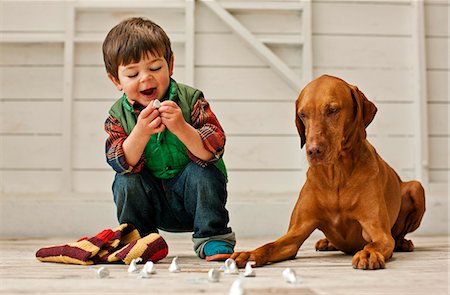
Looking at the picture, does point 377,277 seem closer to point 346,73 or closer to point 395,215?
point 395,215

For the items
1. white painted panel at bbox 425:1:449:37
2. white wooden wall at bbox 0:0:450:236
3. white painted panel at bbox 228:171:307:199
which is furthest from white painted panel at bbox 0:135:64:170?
white painted panel at bbox 425:1:449:37

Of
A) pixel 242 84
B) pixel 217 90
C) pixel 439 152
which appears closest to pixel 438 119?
pixel 439 152

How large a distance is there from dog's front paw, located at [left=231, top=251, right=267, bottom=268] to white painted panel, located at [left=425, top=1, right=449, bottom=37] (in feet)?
6.53

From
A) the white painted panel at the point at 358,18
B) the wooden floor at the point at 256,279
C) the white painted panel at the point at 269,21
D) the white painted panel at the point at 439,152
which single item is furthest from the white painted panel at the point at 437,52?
the wooden floor at the point at 256,279

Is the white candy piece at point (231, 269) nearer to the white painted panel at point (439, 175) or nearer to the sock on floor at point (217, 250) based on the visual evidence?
the sock on floor at point (217, 250)

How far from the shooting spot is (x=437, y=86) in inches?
124

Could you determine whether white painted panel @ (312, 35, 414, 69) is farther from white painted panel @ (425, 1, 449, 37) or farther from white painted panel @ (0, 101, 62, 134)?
white painted panel @ (0, 101, 62, 134)

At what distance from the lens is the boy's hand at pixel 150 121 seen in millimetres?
1719

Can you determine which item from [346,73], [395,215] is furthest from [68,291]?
[346,73]

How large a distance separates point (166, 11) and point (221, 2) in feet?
0.93

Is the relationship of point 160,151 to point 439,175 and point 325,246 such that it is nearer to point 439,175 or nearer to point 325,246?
point 325,246

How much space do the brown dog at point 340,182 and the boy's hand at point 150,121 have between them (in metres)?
0.41

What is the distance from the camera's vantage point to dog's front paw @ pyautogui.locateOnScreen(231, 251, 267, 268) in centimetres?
160

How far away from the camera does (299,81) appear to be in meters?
3.01
